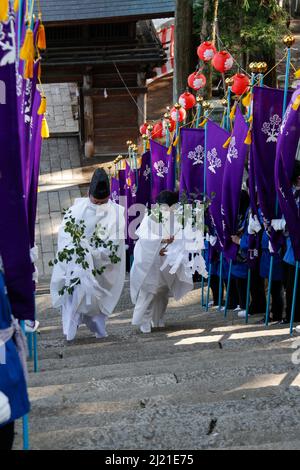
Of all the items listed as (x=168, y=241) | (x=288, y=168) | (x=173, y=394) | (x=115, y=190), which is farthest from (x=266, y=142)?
(x=115, y=190)

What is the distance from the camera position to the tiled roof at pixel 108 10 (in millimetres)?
22188

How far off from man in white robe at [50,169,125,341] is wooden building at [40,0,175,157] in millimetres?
14544

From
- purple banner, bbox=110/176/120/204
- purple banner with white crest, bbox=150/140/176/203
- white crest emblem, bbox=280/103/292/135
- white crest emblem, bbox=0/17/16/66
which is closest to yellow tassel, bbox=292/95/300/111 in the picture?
white crest emblem, bbox=280/103/292/135

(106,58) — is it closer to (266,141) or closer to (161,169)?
(161,169)

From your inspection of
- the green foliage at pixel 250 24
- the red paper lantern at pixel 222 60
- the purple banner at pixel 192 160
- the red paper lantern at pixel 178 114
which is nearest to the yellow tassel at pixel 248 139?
the purple banner at pixel 192 160

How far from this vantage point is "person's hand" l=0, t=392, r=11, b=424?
12.3 feet

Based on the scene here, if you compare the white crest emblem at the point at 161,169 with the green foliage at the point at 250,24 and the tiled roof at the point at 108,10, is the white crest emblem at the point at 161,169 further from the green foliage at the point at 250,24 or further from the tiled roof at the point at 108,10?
the tiled roof at the point at 108,10

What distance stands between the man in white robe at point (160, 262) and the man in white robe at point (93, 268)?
30cm

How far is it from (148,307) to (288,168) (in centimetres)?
240

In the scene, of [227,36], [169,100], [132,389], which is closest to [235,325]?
[132,389]

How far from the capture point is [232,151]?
8.55 metres

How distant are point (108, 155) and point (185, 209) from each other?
15.8 meters

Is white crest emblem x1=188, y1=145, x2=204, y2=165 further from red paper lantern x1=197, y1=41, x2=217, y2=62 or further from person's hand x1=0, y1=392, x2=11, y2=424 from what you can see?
person's hand x1=0, y1=392, x2=11, y2=424

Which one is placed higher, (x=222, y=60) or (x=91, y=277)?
(x=222, y=60)
